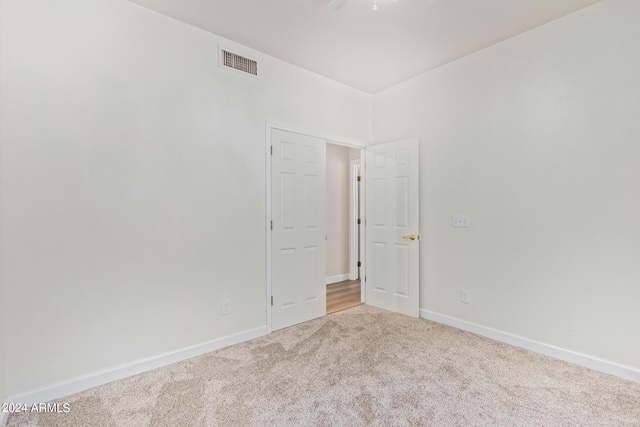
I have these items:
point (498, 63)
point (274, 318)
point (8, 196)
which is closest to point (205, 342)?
point (274, 318)

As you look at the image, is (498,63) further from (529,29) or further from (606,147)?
(606,147)

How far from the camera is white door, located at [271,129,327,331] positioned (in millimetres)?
3000

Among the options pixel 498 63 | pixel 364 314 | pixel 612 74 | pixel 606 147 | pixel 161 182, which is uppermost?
pixel 498 63

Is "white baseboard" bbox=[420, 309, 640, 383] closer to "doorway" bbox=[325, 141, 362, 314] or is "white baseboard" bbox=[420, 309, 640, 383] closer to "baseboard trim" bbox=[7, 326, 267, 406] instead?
"doorway" bbox=[325, 141, 362, 314]

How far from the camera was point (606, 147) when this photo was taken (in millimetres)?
2186

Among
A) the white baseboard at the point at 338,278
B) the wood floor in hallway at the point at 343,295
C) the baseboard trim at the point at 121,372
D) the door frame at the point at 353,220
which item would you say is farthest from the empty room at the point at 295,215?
the door frame at the point at 353,220

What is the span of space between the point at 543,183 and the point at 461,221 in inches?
30.3

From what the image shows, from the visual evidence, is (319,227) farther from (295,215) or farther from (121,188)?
(121,188)

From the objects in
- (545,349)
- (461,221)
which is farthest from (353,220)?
(545,349)

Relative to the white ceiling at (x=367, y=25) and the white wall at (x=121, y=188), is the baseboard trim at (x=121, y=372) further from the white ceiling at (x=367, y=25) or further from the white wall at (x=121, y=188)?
the white ceiling at (x=367, y=25)

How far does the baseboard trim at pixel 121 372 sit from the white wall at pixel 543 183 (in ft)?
7.24

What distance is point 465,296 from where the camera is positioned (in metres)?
3.00

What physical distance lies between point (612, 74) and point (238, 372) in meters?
3.55

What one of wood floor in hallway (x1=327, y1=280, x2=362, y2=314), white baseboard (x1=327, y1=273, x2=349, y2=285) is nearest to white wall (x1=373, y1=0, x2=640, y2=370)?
wood floor in hallway (x1=327, y1=280, x2=362, y2=314)
